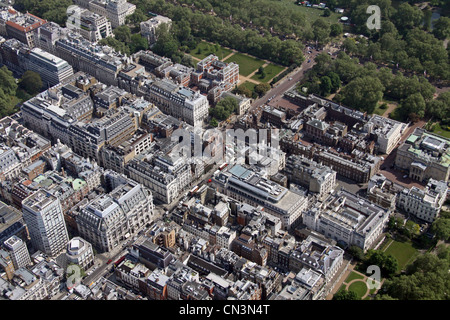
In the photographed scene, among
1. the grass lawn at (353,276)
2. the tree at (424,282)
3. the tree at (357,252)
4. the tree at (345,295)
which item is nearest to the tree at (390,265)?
the tree at (424,282)

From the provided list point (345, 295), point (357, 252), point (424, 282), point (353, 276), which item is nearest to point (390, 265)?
point (357, 252)

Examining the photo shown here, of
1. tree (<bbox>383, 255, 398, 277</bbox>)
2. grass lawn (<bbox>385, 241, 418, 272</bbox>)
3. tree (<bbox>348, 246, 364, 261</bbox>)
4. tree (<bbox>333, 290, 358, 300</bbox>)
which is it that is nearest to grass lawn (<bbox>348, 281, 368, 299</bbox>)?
tree (<bbox>333, 290, 358, 300</bbox>)

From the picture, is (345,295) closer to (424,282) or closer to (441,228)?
(424,282)

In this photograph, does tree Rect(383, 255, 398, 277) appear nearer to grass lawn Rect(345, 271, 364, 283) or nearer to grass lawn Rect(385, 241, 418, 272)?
grass lawn Rect(385, 241, 418, 272)

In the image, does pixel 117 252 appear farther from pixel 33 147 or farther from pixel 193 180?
pixel 33 147

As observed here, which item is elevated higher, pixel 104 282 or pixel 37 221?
pixel 37 221

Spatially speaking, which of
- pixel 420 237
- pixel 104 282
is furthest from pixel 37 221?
pixel 420 237
